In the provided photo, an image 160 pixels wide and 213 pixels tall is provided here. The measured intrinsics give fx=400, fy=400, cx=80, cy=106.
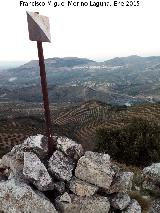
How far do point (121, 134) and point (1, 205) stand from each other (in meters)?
23.0

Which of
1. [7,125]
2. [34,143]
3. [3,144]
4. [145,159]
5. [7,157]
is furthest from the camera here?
[7,125]

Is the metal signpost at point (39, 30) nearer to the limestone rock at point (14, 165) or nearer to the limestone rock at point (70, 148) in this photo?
the limestone rock at point (70, 148)

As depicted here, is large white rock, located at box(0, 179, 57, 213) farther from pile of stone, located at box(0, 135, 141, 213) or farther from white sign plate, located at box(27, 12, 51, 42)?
white sign plate, located at box(27, 12, 51, 42)

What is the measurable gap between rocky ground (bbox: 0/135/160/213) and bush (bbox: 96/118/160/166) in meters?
16.7

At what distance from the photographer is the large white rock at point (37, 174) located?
11953 millimetres

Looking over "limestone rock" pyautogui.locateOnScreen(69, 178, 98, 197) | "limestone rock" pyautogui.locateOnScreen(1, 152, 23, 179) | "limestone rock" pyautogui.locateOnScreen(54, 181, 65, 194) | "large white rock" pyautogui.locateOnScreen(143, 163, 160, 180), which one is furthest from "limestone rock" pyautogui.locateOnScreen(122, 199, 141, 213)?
"limestone rock" pyautogui.locateOnScreen(1, 152, 23, 179)

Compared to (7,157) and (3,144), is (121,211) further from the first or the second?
(3,144)

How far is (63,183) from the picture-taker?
489 inches

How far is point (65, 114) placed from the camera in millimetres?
148000

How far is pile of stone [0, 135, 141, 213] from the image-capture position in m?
11.7

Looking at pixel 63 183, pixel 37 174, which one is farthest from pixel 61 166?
pixel 37 174

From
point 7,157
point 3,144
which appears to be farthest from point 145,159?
point 3,144

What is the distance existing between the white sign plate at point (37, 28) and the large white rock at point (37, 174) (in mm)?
3730

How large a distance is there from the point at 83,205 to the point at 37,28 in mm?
5517
